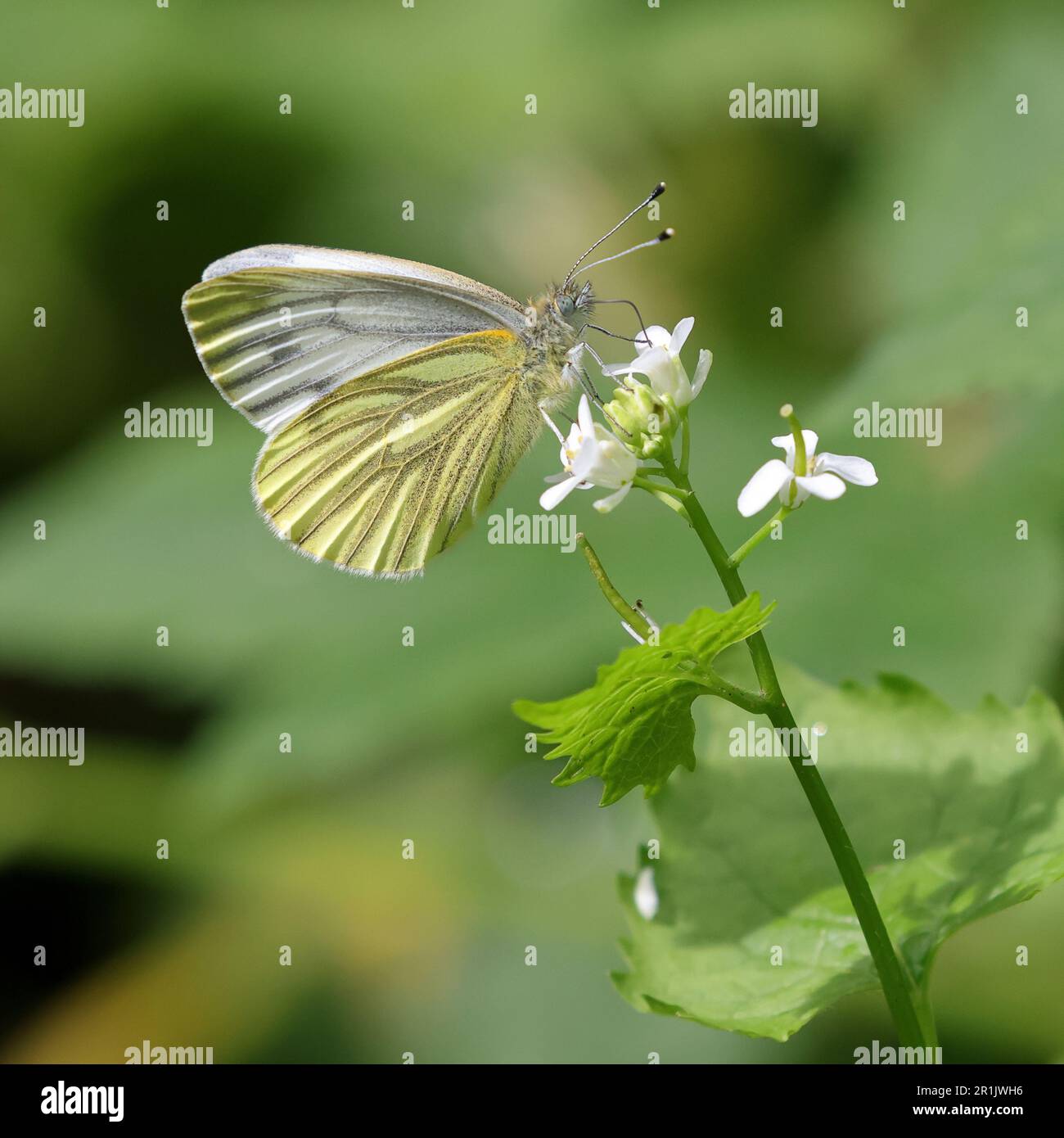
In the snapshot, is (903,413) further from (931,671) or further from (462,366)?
(462,366)

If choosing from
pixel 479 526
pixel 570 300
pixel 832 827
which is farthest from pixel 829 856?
pixel 479 526

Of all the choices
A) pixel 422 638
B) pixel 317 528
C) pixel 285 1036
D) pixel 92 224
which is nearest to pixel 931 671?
pixel 422 638

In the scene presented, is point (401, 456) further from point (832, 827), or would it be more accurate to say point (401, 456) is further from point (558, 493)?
point (832, 827)

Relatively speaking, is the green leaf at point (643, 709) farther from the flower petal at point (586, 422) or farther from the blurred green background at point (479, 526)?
the blurred green background at point (479, 526)

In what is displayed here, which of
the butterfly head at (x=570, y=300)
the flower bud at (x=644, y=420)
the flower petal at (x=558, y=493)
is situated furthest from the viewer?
the butterfly head at (x=570, y=300)

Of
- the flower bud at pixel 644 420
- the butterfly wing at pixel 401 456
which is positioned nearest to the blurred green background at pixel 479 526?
the butterfly wing at pixel 401 456

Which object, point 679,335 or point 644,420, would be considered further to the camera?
point 679,335
